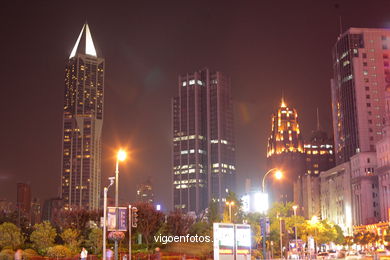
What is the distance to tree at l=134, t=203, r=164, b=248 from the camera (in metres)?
85.8

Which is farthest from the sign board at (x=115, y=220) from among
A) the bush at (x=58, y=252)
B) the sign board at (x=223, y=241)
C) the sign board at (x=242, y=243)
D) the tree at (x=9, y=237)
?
the tree at (x=9, y=237)

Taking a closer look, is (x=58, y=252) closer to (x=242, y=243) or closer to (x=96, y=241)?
(x=96, y=241)

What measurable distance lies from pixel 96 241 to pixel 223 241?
126 feet

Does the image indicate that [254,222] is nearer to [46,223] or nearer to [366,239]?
A: [46,223]

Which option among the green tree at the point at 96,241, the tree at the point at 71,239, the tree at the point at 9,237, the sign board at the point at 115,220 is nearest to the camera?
the sign board at the point at 115,220

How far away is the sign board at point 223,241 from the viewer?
136ft

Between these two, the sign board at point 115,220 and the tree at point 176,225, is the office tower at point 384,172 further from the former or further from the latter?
the sign board at point 115,220

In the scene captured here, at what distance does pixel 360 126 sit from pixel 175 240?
130 m

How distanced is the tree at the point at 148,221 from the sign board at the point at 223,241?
42.7m

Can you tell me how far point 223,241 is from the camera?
42062 millimetres

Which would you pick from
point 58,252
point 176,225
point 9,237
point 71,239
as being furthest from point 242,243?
point 176,225

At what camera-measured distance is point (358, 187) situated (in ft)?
585

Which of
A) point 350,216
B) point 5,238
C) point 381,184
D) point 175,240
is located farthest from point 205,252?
point 350,216

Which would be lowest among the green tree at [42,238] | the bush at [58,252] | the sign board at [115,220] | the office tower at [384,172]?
the bush at [58,252]
